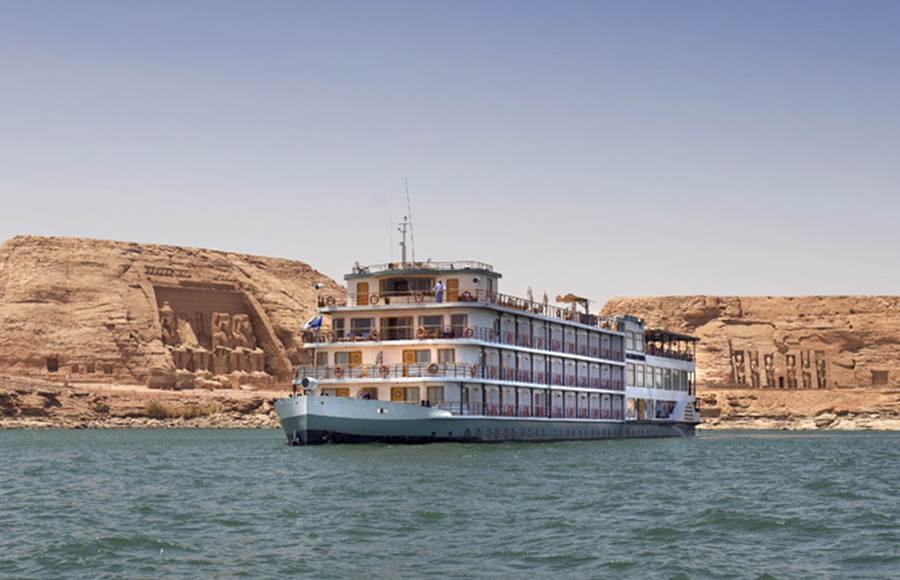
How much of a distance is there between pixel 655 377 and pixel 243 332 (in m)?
82.2

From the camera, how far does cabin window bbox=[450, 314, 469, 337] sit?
56491mm

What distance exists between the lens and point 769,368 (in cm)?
16112

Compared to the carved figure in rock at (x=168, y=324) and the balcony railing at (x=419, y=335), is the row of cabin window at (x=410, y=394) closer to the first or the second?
the balcony railing at (x=419, y=335)

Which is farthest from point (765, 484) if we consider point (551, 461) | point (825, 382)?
point (825, 382)

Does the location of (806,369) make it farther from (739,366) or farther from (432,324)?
(432,324)

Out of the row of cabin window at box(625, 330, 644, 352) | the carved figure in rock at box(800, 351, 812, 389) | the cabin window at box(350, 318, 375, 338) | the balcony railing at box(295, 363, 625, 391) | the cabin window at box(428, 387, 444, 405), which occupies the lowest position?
the cabin window at box(428, 387, 444, 405)

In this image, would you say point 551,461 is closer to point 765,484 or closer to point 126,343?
point 765,484

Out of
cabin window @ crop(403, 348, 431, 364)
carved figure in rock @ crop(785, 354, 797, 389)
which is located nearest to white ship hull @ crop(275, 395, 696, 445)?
cabin window @ crop(403, 348, 431, 364)

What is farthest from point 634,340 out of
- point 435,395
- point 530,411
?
point 435,395

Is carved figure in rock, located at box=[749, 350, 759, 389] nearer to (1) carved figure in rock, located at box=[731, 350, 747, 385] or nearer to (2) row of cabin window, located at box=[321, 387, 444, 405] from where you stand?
(1) carved figure in rock, located at box=[731, 350, 747, 385]

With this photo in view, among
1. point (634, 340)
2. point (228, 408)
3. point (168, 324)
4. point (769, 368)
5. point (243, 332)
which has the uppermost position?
point (168, 324)

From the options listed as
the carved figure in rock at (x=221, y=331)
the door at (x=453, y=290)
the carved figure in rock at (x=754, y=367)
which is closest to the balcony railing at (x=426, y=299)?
the door at (x=453, y=290)

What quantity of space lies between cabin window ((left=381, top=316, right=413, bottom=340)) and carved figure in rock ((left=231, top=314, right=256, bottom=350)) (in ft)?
318

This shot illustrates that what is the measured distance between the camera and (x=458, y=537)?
25109 millimetres
